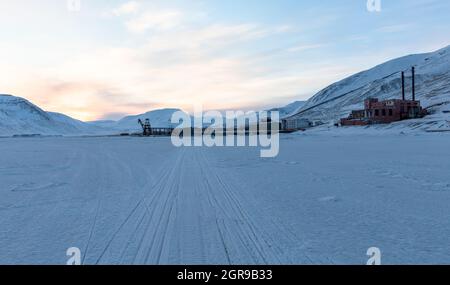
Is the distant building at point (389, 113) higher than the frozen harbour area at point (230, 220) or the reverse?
higher

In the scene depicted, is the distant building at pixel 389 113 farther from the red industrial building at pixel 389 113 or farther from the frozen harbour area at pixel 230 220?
the frozen harbour area at pixel 230 220

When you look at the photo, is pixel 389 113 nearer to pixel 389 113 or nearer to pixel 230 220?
pixel 389 113

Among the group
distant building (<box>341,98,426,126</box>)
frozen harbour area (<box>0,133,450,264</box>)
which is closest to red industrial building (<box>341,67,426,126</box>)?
distant building (<box>341,98,426,126</box>)

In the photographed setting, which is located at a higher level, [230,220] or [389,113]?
[389,113]

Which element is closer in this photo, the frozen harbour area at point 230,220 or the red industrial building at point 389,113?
the frozen harbour area at point 230,220

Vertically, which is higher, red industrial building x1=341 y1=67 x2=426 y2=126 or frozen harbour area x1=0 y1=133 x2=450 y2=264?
red industrial building x1=341 y1=67 x2=426 y2=126

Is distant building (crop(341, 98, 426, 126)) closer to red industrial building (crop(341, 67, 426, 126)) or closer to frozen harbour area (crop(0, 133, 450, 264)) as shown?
red industrial building (crop(341, 67, 426, 126))

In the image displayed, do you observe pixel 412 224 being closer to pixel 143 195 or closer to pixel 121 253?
pixel 121 253

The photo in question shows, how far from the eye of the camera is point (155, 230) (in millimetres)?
6691

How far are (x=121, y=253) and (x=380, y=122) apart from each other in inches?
3142

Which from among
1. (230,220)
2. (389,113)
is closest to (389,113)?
(389,113)

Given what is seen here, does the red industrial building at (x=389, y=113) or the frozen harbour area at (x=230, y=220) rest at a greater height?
the red industrial building at (x=389, y=113)

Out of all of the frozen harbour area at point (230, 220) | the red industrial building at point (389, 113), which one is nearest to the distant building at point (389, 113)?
the red industrial building at point (389, 113)
